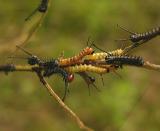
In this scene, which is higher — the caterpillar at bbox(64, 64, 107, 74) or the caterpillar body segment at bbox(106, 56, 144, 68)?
the caterpillar body segment at bbox(106, 56, 144, 68)

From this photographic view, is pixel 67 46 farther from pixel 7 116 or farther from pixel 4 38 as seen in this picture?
pixel 4 38

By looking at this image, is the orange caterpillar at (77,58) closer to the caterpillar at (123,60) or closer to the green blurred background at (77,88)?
the caterpillar at (123,60)

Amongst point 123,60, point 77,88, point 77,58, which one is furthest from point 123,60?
point 77,88

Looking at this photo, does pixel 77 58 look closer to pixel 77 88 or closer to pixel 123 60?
pixel 123 60

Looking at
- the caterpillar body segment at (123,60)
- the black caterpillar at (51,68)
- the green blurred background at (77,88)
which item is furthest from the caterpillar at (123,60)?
the green blurred background at (77,88)

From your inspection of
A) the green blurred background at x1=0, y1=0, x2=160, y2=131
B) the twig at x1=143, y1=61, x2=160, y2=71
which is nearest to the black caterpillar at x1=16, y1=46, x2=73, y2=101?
the twig at x1=143, y1=61, x2=160, y2=71

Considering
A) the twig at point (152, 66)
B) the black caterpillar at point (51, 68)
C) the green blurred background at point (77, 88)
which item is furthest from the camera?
the green blurred background at point (77, 88)

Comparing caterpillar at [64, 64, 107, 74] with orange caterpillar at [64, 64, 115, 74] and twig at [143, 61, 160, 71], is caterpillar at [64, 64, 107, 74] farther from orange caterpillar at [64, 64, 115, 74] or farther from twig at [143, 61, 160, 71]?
twig at [143, 61, 160, 71]

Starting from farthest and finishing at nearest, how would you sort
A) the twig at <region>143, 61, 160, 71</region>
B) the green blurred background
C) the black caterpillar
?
1. the green blurred background
2. the black caterpillar
3. the twig at <region>143, 61, 160, 71</region>
